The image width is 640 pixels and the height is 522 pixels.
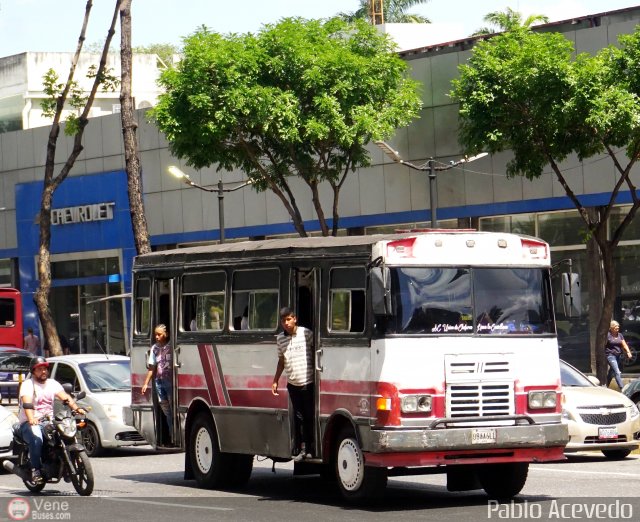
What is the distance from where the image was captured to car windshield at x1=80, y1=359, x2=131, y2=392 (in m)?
23.8

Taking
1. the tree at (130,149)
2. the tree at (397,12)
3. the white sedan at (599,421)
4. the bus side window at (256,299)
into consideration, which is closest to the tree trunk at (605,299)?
the white sedan at (599,421)

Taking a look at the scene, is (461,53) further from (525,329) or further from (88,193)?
(525,329)

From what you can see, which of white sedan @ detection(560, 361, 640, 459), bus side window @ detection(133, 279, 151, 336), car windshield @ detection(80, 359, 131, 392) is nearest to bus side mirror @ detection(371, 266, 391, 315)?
bus side window @ detection(133, 279, 151, 336)

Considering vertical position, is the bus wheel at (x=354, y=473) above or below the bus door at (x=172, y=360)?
below

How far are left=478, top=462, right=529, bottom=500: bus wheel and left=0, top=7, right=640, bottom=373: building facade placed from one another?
1840 centimetres

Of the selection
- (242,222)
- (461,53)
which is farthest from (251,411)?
(242,222)

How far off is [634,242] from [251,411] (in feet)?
65.9

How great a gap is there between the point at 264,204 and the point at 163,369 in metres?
25.7

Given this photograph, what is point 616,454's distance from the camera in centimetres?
2106

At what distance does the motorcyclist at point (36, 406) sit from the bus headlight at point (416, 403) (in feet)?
13.2

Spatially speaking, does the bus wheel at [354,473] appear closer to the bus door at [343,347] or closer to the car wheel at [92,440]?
the bus door at [343,347]

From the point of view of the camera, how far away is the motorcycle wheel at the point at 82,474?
53.7 feet

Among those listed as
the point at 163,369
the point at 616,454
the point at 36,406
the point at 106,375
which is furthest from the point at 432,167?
the point at 36,406

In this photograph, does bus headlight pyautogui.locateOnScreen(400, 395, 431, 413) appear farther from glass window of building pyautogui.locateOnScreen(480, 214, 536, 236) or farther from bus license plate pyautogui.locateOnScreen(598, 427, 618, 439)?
glass window of building pyautogui.locateOnScreen(480, 214, 536, 236)
